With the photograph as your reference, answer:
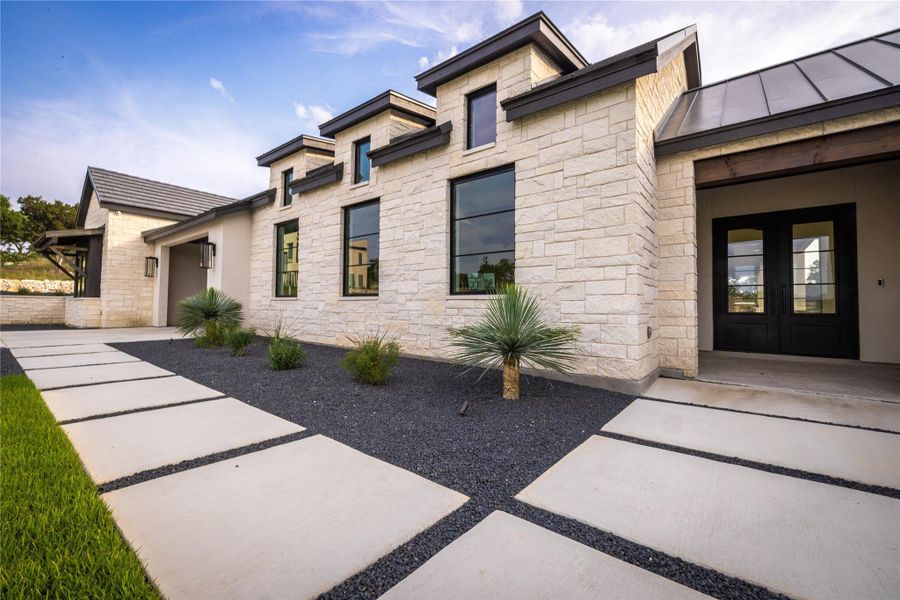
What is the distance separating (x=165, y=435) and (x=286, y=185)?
7878 mm

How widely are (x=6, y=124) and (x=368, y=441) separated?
38.5 ft

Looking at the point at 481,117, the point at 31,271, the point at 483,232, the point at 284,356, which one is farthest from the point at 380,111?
the point at 31,271

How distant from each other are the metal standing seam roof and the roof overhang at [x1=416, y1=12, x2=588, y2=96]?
11.8 meters

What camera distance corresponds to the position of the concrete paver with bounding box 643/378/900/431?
2979 millimetres

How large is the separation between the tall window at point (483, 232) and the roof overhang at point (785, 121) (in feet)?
6.70

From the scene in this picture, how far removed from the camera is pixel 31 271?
60.6 feet

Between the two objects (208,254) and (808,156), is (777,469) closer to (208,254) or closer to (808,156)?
(808,156)

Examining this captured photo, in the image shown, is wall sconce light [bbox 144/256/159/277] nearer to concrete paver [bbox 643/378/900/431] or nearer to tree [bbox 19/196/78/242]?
concrete paver [bbox 643/378/900/431]

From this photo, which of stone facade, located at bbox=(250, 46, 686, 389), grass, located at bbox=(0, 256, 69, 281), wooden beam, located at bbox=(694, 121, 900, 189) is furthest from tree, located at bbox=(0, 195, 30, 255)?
wooden beam, located at bbox=(694, 121, 900, 189)

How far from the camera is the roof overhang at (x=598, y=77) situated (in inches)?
148

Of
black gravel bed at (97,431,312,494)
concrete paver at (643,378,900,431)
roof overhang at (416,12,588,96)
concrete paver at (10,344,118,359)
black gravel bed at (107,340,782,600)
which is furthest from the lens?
concrete paver at (10,344,118,359)

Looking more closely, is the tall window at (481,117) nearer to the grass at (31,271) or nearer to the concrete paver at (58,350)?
the concrete paver at (58,350)

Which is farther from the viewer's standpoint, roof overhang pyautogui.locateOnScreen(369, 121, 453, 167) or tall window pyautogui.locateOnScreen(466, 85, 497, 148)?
roof overhang pyautogui.locateOnScreen(369, 121, 453, 167)

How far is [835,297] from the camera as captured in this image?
5.67 m
